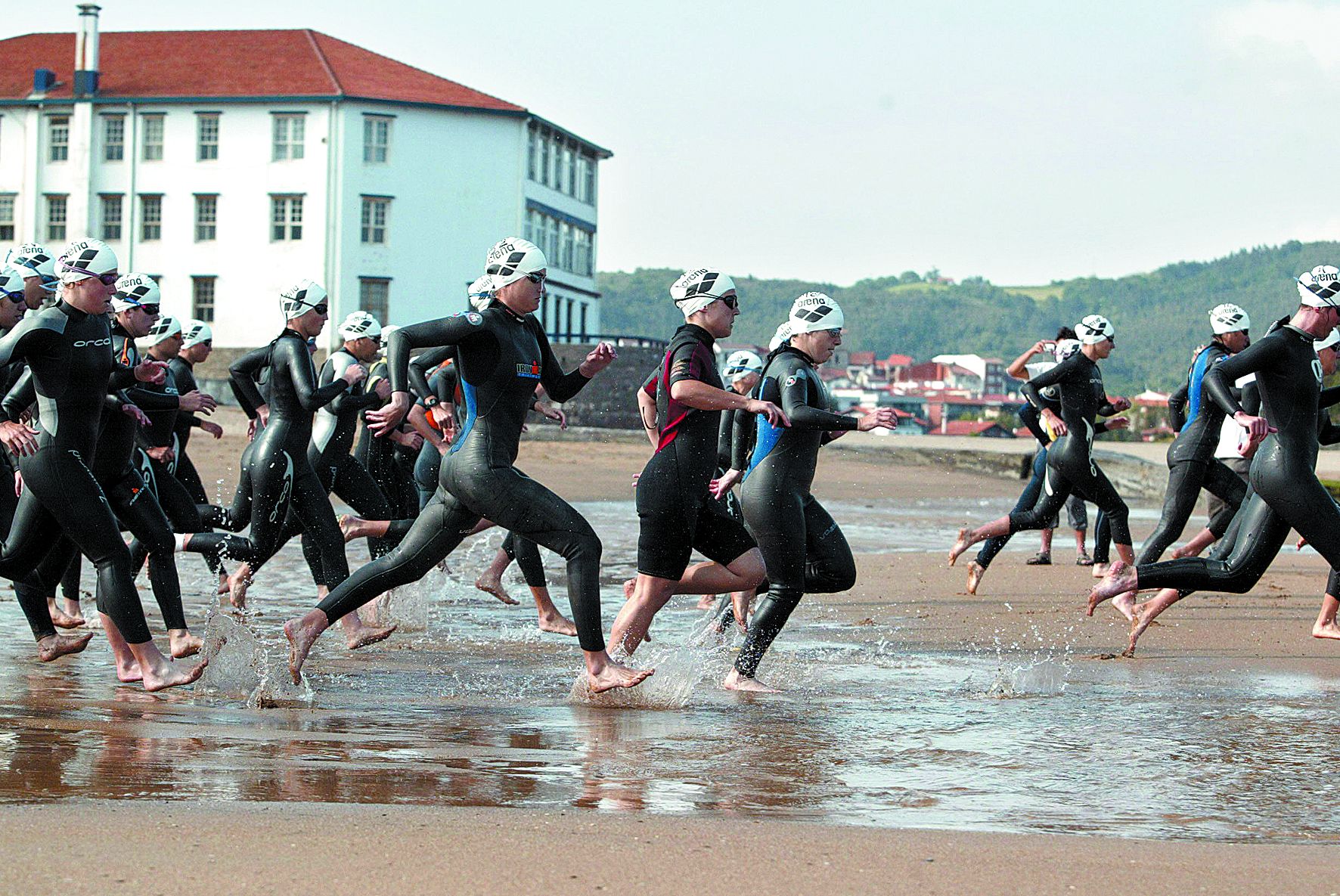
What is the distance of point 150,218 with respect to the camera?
60.2 m

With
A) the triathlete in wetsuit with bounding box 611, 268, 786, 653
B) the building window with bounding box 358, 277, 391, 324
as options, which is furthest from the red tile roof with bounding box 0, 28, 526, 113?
the triathlete in wetsuit with bounding box 611, 268, 786, 653

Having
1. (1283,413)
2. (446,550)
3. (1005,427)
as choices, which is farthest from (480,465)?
(1005,427)

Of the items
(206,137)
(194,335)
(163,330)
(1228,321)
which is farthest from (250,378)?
(206,137)

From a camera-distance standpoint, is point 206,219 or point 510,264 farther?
point 206,219

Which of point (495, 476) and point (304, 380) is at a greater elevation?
point (304, 380)

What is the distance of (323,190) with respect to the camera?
58281 millimetres

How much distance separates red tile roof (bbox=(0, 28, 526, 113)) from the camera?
195 ft

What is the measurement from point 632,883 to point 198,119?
5968cm

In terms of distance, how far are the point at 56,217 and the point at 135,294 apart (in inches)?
2203

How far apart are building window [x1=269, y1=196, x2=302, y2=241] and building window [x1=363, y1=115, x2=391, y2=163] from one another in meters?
2.97

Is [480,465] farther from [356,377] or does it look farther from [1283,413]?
[1283,413]

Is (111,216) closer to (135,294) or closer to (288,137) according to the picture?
(288,137)

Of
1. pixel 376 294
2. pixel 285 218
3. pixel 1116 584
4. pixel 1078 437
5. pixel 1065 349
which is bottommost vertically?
pixel 1116 584

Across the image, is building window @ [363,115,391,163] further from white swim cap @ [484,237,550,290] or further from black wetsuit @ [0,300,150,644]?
white swim cap @ [484,237,550,290]
